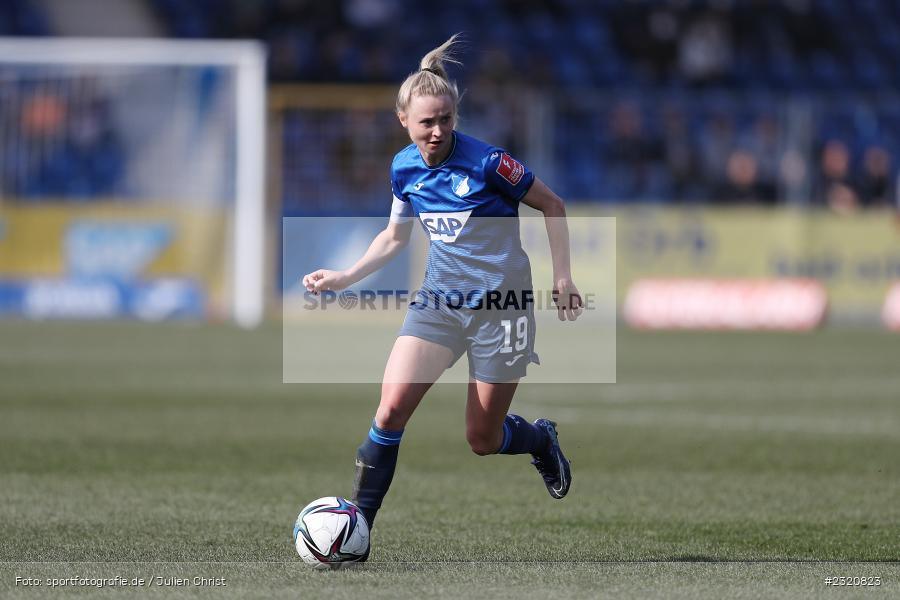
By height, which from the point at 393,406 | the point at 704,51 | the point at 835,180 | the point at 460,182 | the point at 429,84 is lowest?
the point at 393,406

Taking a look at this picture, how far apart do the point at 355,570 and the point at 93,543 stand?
132 centimetres

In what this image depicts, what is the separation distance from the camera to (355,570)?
5.84 meters

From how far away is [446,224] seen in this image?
617 cm

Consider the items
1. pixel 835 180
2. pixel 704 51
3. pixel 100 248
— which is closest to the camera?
pixel 100 248

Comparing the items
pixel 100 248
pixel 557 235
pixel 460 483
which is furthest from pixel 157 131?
pixel 557 235

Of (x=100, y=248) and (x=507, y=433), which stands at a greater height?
(x=100, y=248)

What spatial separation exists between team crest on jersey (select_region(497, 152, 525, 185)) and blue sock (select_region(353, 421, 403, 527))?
113 centimetres

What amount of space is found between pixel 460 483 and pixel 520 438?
6.96ft

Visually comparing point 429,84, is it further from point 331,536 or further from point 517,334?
point 331,536

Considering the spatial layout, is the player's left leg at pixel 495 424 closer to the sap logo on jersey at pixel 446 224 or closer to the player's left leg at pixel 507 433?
the player's left leg at pixel 507 433

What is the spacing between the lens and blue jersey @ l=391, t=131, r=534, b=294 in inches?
241

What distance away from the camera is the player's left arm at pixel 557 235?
19.8 ft

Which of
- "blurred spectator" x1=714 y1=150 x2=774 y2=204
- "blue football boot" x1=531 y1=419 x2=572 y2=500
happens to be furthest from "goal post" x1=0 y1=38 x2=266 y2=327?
"blue football boot" x1=531 y1=419 x2=572 y2=500

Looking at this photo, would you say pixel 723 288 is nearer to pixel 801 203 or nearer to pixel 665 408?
pixel 801 203
